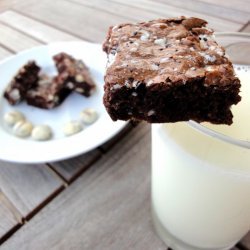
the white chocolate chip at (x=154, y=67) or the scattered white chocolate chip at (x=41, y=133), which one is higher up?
the white chocolate chip at (x=154, y=67)

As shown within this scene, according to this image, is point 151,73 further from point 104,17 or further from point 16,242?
point 104,17

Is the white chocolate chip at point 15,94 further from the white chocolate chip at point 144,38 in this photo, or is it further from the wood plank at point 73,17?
the white chocolate chip at point 144,38

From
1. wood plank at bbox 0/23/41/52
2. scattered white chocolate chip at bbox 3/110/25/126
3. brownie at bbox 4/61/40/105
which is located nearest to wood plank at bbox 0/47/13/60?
wood plank at bbox 0/23/41/52

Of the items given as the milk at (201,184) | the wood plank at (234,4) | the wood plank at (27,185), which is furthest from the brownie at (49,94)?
the wood plank at (234,4)

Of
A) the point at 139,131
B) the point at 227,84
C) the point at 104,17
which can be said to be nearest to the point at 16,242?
the point at 139,131

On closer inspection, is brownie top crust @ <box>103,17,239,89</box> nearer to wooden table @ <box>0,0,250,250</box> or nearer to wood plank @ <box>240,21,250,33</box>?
wooden table @ <box>0,0,250,250</box>

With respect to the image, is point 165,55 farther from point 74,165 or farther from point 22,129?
point 22,129
